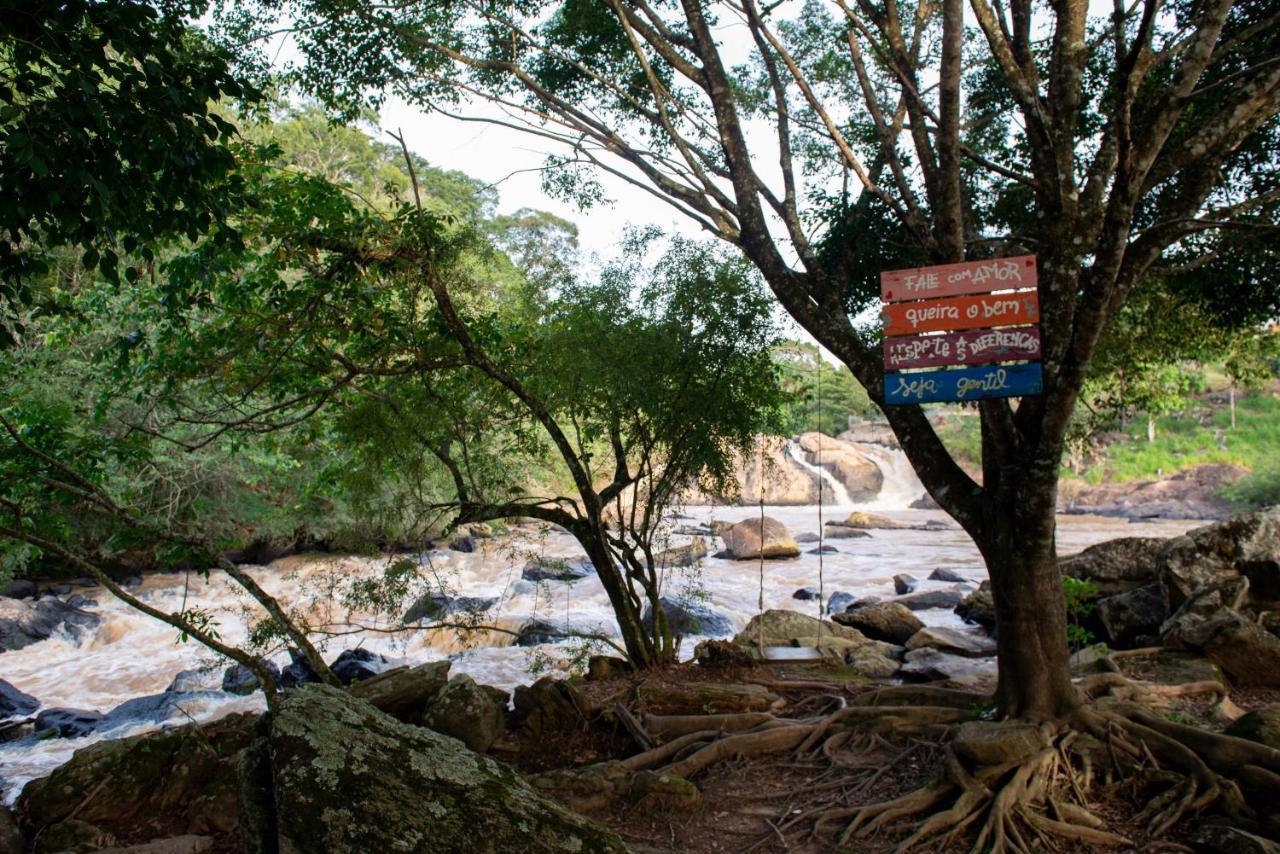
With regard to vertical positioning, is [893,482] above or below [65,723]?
above

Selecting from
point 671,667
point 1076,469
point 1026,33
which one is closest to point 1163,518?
point 1076,469

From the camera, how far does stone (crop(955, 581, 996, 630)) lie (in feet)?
38.5

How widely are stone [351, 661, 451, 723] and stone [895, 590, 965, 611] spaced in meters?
9.33

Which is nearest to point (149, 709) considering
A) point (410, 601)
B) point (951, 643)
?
point (410, 601)

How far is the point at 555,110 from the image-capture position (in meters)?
7.34

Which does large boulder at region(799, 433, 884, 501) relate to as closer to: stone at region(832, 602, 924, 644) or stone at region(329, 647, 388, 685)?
stone at region(832, 602, 924, 644)

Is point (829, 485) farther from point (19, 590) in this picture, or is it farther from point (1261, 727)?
point (1261, 727)

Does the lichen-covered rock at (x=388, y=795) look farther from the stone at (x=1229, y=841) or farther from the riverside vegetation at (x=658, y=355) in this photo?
the stone at (x=1229, y=841)

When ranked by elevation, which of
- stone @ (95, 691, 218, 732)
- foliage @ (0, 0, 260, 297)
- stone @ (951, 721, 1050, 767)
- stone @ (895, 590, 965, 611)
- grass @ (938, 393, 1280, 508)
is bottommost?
stone @ (95, 691, 218, 732)

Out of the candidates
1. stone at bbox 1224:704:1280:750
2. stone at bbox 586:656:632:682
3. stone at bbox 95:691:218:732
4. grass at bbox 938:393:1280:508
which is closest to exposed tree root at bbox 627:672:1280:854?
stone at bbox 1224:704:1280:750

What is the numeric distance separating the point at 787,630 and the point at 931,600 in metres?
5.09

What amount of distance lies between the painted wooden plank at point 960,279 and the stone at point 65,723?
8925mm

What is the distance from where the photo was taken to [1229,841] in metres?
3.56

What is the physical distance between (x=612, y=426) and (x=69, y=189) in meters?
4.52
